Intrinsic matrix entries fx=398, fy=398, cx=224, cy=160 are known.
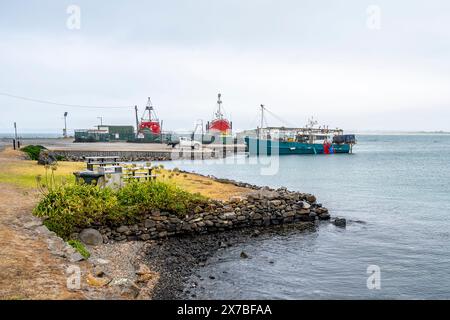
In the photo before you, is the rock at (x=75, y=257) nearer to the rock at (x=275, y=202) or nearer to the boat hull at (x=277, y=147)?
the rock at (x=275, y=202)

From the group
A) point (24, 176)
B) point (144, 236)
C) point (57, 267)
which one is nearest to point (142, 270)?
point (57, 267)

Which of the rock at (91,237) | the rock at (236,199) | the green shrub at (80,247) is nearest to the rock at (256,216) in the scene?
the rock at (236,199)

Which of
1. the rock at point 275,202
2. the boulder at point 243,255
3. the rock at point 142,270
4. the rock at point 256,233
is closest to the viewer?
the rock at point 142,270

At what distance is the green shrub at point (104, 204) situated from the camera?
1469 cm

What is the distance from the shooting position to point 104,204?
16250 mm

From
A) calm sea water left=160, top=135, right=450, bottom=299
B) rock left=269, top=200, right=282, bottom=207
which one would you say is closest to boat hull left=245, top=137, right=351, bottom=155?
calm sea water left=160, top=135, right=450, bottom=299

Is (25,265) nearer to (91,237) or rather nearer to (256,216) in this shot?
(91,237)

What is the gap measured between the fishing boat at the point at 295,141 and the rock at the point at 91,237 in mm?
80580

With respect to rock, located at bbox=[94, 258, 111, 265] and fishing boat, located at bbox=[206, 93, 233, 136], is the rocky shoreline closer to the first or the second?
rock, located at bbox=[94, 258, 111, 265]

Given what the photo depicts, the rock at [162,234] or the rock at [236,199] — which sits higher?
the rock at [236,199]

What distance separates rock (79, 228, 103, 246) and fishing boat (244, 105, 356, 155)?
80580 mm

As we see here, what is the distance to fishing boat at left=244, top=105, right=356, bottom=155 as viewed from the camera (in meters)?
94.8
